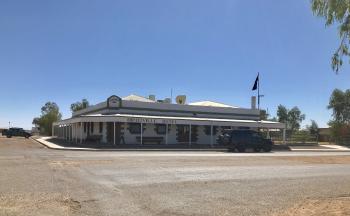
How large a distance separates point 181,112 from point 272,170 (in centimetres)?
3389

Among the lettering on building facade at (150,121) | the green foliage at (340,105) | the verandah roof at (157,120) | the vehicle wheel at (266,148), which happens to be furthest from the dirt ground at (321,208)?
the green foliage at (340,105)

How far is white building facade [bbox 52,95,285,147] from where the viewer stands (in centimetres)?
4814

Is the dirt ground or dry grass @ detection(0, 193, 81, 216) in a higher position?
dry grass @ detection(0, 193, 81, 216)

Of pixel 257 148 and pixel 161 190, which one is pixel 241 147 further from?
pixel 161 190

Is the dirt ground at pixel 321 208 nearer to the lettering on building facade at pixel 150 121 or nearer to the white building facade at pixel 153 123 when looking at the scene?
the white building facade at pixel 153 123

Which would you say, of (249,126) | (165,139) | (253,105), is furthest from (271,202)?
(253,105)

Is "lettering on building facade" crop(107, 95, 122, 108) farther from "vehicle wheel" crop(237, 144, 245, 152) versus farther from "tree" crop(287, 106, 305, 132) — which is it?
"tree" crop(287, 106, 305, 132)

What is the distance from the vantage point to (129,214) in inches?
408

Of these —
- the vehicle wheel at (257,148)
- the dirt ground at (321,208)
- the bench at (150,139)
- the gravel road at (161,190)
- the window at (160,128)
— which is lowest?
the dirt ground at (321,208)

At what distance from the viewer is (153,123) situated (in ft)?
162

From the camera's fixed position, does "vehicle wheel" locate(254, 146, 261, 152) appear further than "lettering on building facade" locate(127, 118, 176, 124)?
No

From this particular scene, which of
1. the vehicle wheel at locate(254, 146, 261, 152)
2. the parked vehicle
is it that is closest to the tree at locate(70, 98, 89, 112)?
the parked vehicle

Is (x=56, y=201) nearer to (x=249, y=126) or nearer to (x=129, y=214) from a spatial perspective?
(x=129, y=214)

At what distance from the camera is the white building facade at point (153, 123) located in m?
48.1
